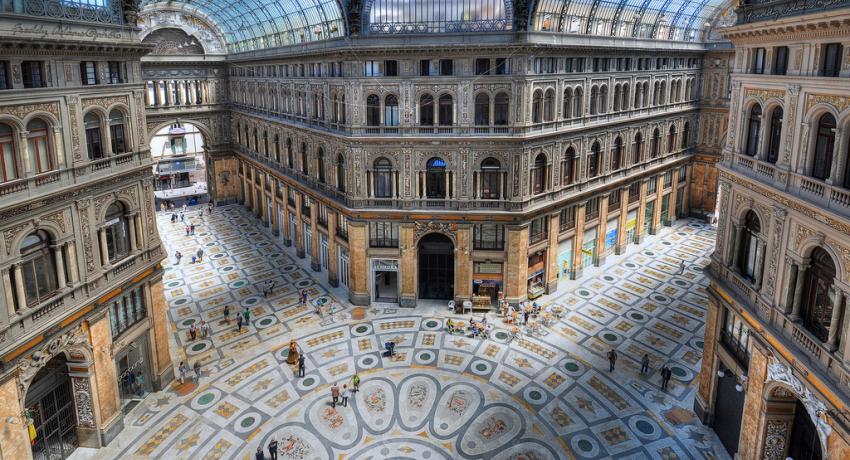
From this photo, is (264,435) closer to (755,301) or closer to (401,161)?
(401,161)

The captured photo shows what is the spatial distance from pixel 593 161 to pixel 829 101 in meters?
27.6

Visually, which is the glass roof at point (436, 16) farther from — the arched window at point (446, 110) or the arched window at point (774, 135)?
the arched window at point (774, 135)

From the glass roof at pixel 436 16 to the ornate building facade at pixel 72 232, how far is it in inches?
649

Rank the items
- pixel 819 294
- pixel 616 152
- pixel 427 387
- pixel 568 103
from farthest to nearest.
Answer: pixel 616 152 → pixel 568 103 → pixel 427 387 → pixel 819 294

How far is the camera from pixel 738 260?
25.4 m

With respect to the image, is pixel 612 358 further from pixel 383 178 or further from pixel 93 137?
pixel 93 137

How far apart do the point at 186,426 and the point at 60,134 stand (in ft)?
51.6

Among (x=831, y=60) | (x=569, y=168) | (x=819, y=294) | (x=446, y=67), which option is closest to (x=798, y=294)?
(x=819, y=294)

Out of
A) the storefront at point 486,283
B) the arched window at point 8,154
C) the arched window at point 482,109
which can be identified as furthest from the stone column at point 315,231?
the arched window at point 8,154

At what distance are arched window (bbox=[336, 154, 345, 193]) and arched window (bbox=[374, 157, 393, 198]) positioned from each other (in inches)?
132

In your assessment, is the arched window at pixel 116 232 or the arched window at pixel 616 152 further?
the arched window at pixel 616 152

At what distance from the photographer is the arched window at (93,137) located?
84.7 ft

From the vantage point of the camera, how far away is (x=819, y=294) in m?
20.2

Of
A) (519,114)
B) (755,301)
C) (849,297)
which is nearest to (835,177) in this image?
(849,297)
